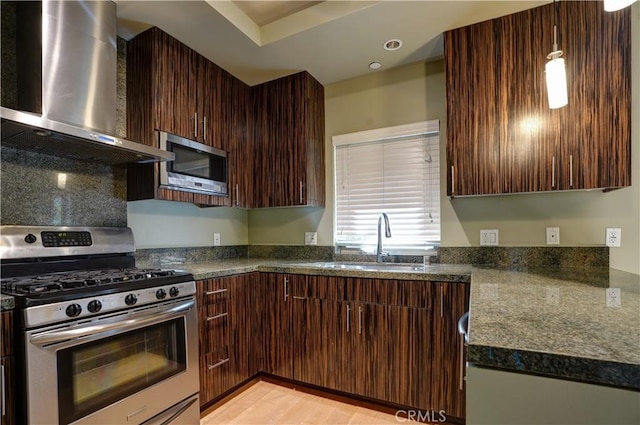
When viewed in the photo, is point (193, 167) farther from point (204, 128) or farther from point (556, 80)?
point (556, 80)

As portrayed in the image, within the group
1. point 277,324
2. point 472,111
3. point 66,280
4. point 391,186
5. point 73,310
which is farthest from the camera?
point 391,186

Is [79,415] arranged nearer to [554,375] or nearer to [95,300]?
[95,300]

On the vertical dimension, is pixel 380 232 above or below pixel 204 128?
below

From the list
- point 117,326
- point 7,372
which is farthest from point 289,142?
point 7,372

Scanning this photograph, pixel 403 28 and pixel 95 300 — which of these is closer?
pixel 95 300

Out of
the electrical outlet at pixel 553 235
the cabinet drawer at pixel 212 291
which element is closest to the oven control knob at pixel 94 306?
the cabinet drawer at pixel 212 291

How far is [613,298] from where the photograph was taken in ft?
3.38

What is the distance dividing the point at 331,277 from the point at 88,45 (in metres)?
1.94

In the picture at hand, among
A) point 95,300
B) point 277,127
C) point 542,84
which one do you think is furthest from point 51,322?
point 542,84

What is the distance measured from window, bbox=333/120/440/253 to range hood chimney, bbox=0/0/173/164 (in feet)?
5.06

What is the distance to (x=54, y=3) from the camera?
1.59 metres

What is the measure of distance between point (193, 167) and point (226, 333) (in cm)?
117

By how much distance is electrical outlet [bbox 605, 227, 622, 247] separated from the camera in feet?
6.24

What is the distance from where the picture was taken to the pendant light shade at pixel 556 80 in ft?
4.44
